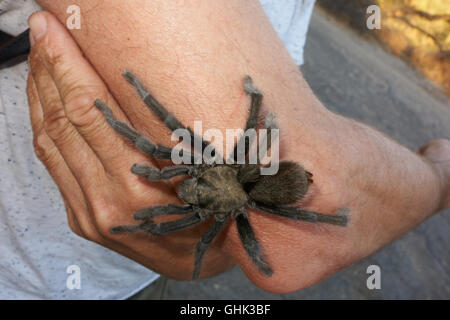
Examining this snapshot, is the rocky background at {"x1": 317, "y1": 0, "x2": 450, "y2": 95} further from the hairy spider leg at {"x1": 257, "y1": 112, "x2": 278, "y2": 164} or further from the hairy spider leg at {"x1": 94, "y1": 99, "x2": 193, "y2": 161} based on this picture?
the hairy spider leg at {"x1": 94, "y1": 99, "x2": 193, "y2": 161}

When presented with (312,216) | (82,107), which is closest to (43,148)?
(82,107)

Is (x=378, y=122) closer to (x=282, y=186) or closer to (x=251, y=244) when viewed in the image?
(x=282, y=186)

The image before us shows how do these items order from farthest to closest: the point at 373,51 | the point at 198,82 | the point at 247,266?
1. the point at 373,51
2. the point at 247,266
3. the point at 198,82

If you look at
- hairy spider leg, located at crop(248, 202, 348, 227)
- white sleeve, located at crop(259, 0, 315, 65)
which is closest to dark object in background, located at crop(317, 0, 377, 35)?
white sleeve, located at crop(259, 0, 315, 65)

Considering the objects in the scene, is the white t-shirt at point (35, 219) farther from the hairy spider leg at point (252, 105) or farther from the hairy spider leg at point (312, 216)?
the hairy spider leg at point (312, 216)

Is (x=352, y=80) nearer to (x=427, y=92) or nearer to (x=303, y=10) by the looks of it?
Answer: (x=427, y=92)

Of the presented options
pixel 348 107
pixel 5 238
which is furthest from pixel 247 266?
pixel 348 107
